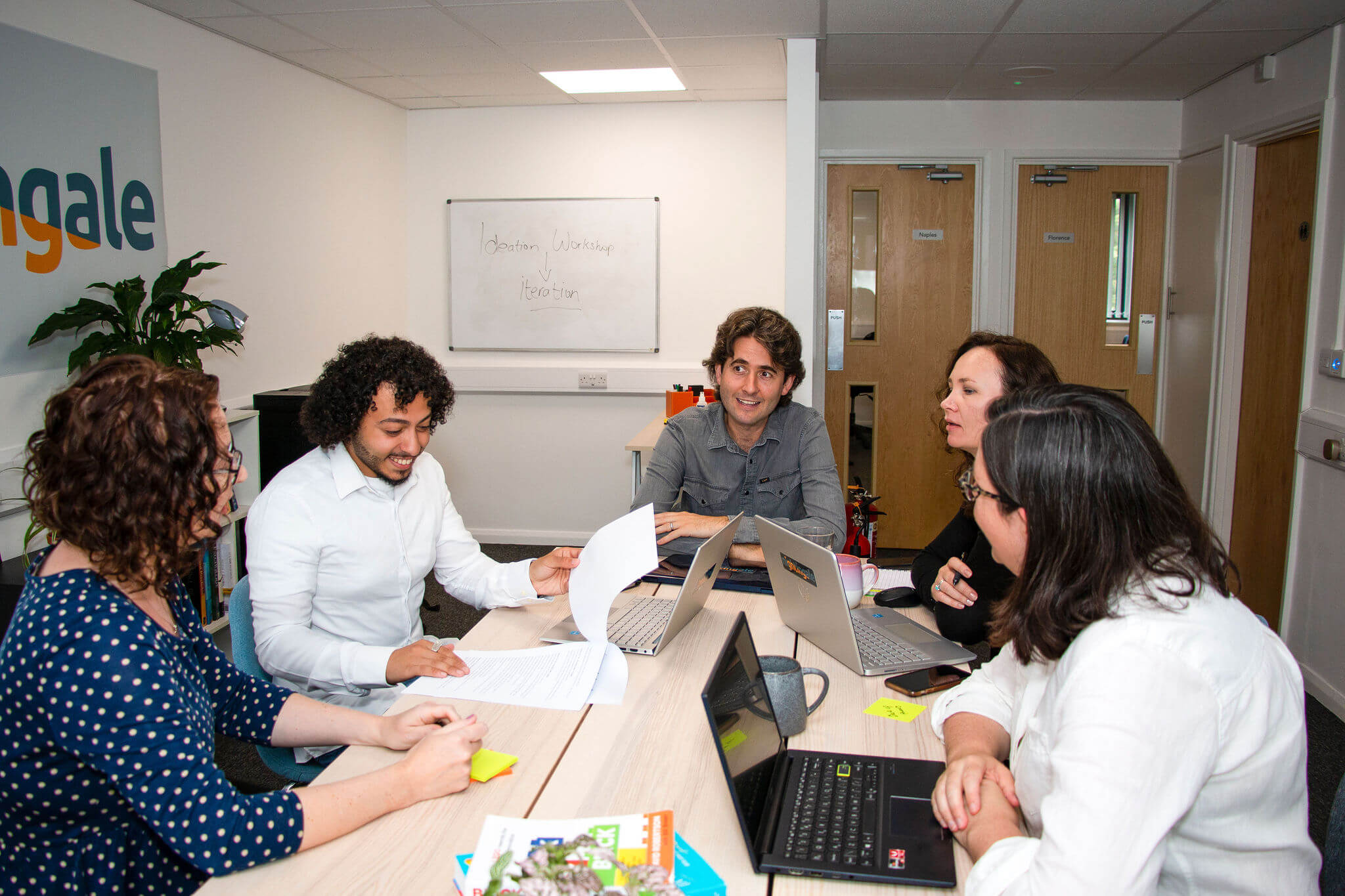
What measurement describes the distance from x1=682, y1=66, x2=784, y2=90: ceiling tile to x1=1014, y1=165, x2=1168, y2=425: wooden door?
58.6 inches

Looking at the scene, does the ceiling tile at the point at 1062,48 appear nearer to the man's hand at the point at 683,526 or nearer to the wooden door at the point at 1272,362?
the wooden door at the point at 1272,362

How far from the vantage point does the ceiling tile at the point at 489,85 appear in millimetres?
4230

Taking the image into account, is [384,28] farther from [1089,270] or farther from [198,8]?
[1089,270]

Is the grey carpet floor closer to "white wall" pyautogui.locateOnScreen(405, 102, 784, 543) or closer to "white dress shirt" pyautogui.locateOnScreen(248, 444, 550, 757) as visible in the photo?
"white dress shirt" pyautogui.locateOnScreen(248, 444, 550, 757)

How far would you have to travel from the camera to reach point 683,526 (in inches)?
90.6

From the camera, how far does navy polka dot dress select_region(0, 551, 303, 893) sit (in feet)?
3.46

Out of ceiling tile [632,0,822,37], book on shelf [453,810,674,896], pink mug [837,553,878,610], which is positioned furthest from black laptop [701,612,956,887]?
ceiling tile [632,0,822,37]

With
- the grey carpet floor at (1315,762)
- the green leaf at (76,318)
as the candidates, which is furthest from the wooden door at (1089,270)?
the green leaf at (76,318)

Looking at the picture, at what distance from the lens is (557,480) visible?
519 cm

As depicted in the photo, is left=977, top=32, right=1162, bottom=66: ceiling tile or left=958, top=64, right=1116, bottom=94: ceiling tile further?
left=958, top=64, right=1116, bottom=94: ceiling tile

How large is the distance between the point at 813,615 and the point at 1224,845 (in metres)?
0.80

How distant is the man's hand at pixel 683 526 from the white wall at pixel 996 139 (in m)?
3.13

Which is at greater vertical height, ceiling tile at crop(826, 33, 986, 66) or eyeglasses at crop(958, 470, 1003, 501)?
ceiling tile at crop(826, 33, 986, 66)

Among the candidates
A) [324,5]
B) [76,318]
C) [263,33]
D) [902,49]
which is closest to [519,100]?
[263,33]
